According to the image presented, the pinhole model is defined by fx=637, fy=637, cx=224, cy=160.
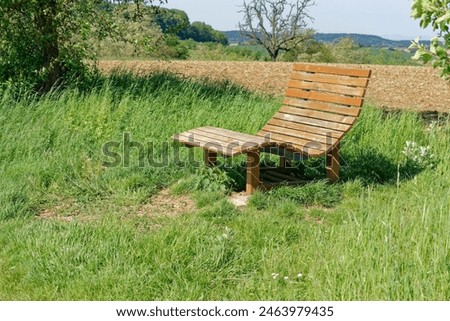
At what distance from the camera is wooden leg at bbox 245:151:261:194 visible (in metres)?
5.34

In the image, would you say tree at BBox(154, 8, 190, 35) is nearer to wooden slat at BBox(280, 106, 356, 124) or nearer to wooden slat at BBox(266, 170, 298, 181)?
wooden slat at BBox(280, 106, 356, 124)

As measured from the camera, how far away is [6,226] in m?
4.61

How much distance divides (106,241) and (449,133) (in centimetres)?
444

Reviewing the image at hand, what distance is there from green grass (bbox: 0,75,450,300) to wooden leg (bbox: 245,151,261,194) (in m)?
0.15

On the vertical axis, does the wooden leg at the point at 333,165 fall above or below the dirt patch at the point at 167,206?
above

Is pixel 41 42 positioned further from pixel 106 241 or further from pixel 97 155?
pixel 106 241

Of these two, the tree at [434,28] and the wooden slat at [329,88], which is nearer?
→ the tree at [434,28]

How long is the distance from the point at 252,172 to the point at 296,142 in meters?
0.65

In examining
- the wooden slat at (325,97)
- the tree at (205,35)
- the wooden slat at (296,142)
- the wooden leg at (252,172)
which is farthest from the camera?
the tree at (205,35)

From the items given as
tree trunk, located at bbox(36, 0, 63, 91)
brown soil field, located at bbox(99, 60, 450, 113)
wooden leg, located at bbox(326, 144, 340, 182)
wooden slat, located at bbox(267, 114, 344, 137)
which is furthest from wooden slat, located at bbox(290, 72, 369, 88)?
brown soil field, located at bbox(99, 60, 450, 113)

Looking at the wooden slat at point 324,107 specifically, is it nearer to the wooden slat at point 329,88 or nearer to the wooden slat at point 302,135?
the wooden slat at point 329,88

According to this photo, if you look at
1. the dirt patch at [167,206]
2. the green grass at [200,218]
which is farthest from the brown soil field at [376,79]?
the dirt patch at [167,206]

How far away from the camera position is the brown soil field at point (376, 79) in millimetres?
11250

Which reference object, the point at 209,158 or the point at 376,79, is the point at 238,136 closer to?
the point at 209,158
